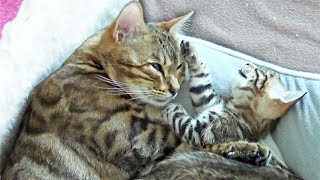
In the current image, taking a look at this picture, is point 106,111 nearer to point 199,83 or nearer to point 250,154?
point 199,83

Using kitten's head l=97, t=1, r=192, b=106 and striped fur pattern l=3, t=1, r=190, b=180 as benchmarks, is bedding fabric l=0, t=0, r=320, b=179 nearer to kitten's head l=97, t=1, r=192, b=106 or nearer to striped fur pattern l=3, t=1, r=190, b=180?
striped fur pattern l=3, t=1, r=190, b=180

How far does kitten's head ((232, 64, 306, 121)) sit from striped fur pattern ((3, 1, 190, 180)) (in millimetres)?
242

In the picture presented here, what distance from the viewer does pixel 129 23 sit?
191cm

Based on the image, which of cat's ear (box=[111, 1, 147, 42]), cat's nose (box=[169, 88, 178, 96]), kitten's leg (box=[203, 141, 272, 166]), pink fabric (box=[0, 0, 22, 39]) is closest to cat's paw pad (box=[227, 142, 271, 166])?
kitten's leg (box=[203, 141, 272, 166])

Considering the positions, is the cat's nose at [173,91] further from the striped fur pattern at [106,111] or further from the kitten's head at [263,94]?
the kitten's head at [263,94]

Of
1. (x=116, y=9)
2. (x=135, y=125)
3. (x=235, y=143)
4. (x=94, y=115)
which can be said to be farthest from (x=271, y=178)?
(x=116, y=9)

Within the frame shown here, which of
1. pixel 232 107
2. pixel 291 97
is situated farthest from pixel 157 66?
pixel 291 97

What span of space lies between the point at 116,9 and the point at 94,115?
0.50m

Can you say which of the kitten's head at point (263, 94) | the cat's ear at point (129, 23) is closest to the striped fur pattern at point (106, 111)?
the cat's ear at point (129, 23)

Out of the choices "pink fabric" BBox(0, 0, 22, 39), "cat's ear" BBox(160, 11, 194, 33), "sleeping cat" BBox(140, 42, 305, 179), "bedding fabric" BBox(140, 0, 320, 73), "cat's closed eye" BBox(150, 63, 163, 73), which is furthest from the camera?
"pink fabric" BBox(0, 0, 22, 39)

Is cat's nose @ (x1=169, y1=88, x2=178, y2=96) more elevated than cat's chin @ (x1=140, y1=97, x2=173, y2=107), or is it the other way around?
cat's nose @ (x1=169, y1=88, x2=178, y2=96)

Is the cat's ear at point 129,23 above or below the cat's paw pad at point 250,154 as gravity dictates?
above

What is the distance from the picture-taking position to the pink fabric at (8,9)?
2482mm

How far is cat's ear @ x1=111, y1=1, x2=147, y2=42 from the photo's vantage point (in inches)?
73.8
